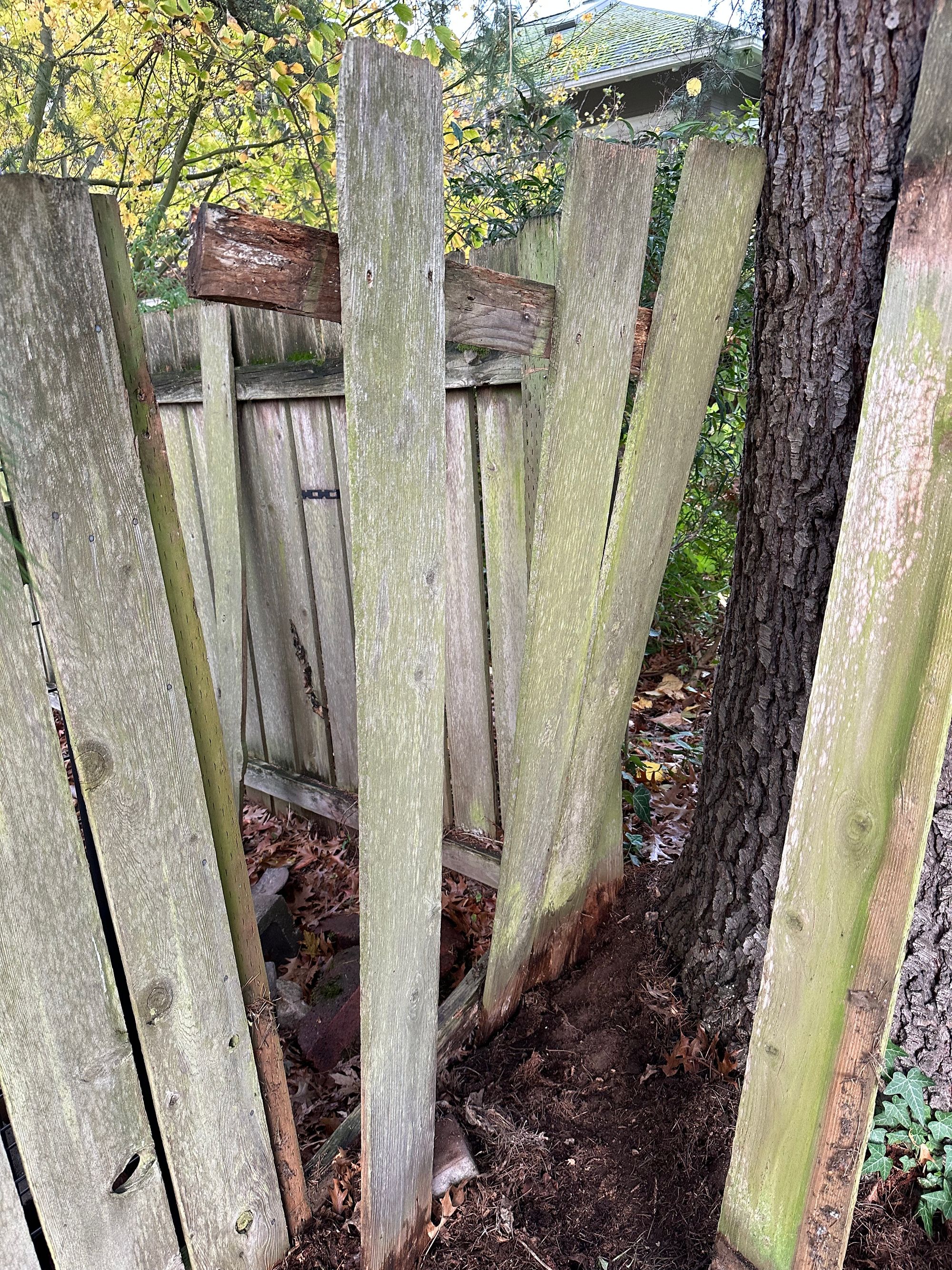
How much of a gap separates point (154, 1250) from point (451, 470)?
6.68ft

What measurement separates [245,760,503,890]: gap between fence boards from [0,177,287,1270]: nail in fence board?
1325mm

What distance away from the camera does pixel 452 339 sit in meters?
1.53

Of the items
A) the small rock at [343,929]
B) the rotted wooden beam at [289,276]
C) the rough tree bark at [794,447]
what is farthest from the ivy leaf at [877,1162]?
the rotted wooden beam at [289,276]

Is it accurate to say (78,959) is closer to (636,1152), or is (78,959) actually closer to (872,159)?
(636,1152)

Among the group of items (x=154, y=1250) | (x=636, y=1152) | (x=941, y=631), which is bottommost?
(x=636, y=1152)

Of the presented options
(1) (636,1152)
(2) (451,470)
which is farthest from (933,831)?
(2) (451,470)

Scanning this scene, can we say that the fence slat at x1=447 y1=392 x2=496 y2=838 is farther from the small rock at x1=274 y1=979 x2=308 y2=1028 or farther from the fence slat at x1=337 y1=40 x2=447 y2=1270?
the fence slat at x1=337 y1=40 x2=447 y2=1270

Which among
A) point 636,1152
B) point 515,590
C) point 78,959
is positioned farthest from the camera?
point 515,590

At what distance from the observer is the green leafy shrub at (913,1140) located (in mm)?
1727

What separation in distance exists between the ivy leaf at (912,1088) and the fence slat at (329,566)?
1.92 meters

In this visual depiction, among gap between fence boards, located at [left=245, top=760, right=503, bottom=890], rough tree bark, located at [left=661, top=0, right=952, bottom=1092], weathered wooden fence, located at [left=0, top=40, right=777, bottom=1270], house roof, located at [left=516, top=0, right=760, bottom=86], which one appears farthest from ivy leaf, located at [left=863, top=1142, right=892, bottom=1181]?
house roof, located at [left=516, top=0, right=760, bottom=86]

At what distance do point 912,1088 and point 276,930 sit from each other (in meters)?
2.11

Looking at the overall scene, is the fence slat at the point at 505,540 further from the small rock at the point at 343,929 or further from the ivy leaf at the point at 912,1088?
the ivy leaf at the point at 912,1088

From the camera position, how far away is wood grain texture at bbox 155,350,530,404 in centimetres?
228
